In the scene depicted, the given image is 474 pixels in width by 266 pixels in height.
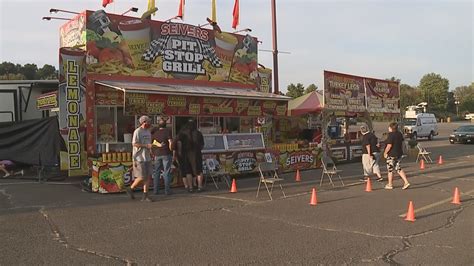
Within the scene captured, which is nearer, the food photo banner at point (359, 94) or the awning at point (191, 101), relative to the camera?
the awning at point (191, 101)

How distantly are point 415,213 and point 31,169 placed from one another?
1153 cm

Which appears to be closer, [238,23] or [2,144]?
[2,144]

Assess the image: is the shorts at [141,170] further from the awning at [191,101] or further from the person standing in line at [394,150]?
the person standing in line at [394,150]

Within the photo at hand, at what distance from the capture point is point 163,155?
1065 cm

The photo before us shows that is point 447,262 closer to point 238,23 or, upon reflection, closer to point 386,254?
point 386,254

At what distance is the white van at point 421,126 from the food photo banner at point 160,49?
804 inches

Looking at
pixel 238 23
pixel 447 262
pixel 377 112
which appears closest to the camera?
pixel 447 262

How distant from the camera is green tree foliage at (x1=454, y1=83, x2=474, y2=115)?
98.1 m

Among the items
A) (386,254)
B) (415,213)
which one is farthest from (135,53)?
(386,254)

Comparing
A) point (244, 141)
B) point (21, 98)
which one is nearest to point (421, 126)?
point (244, 141)

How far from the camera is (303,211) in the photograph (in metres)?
8.60

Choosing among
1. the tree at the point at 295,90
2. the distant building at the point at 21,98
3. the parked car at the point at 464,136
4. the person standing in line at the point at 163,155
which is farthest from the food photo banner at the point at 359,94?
the tree at the point at 295,90

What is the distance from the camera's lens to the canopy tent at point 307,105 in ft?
61.3

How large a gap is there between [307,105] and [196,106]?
631 cm
